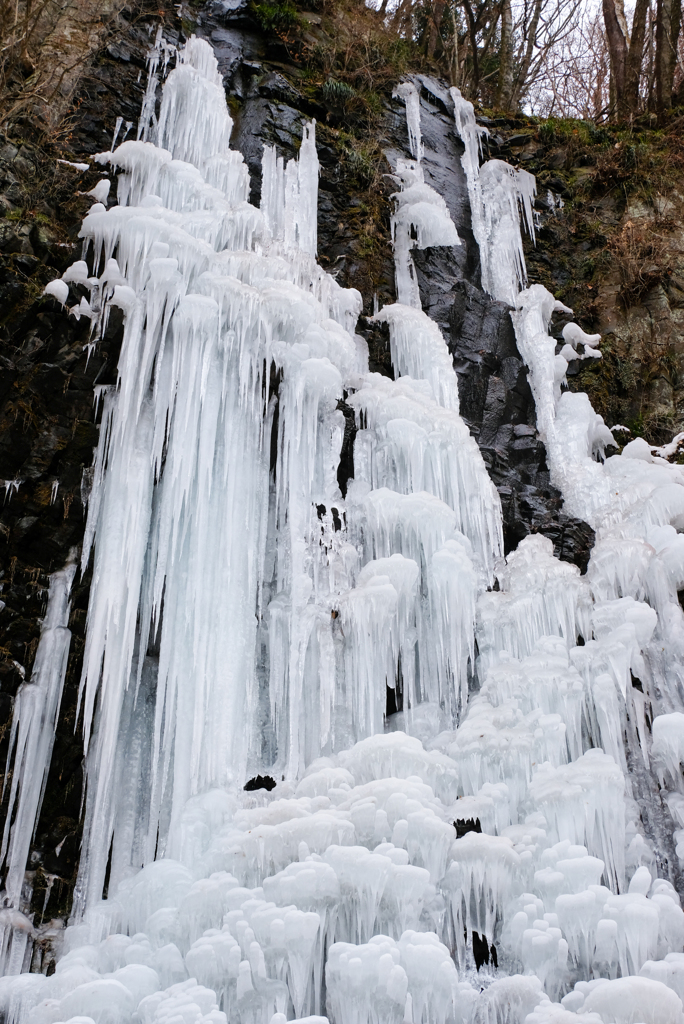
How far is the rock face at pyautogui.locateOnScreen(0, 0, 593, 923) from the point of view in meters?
6.71

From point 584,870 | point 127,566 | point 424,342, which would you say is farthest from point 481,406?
point 584,870

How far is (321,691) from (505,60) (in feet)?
44.1

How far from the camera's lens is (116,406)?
23.2ft

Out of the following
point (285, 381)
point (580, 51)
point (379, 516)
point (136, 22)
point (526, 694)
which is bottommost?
point (526, 694)

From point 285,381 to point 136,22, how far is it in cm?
557

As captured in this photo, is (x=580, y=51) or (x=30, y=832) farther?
(x=580, y=51)

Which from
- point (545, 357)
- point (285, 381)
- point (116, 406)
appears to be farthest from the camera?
point (545, 357)

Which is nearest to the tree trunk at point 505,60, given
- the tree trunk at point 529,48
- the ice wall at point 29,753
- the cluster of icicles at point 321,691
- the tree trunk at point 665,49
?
the tree trunk at point 529,48

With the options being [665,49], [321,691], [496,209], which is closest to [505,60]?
[665,49]

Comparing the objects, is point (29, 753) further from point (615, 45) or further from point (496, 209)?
point (615, 45)

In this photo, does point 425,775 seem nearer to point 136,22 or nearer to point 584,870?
point 584,870

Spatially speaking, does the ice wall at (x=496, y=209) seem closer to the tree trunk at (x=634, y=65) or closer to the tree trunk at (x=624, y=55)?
the tree trunk at (x=624, y=55)

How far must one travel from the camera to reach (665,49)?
1278 centimetres

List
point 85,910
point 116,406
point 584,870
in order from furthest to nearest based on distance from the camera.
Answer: point 116,406
point 85,910
point 584,870
